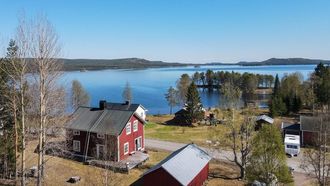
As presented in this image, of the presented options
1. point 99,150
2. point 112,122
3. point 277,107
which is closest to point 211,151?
point 112,122

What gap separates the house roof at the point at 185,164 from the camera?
25513 mm

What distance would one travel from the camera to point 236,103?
37.6 metres

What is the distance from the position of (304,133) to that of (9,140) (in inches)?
1608

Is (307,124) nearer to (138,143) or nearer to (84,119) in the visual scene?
(138,143)

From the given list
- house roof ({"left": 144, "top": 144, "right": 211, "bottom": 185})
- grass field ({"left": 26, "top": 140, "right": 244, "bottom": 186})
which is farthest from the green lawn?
house roof ({"left": 144, "top": 144, "right": 211, "bottom": 185})

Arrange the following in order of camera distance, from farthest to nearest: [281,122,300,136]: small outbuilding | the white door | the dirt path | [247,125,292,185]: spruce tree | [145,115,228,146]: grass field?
[281,122,300,136]: small outbuilding → [145,115,228,146]: grass field → the dirt path → the white door → [247,125,292,185]: spruce tree

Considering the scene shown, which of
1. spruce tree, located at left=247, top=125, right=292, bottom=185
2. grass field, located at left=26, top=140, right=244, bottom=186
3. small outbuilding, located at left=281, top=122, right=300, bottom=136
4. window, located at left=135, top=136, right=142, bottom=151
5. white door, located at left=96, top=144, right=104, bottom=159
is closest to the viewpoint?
spruce tree, located at left=247, top=125, right=292, bottom=185

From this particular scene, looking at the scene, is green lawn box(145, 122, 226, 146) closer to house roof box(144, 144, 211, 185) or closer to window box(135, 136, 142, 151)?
window box(135, 136, 142, 151)

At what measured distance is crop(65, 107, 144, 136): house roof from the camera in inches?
1400

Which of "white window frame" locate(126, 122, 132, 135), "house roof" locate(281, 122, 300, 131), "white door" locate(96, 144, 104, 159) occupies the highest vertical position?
"white window frame" locate(126, 122, 132, 135)

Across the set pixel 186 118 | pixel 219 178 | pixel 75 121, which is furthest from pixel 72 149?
pixel 186 118

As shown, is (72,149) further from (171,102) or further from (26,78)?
(171,102)

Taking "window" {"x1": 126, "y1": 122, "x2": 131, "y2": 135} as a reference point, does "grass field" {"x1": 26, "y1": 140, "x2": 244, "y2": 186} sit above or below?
below

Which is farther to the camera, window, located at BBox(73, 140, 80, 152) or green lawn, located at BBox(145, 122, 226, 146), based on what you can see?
green lawn, located at BBox(145, 122, 226, 146)
